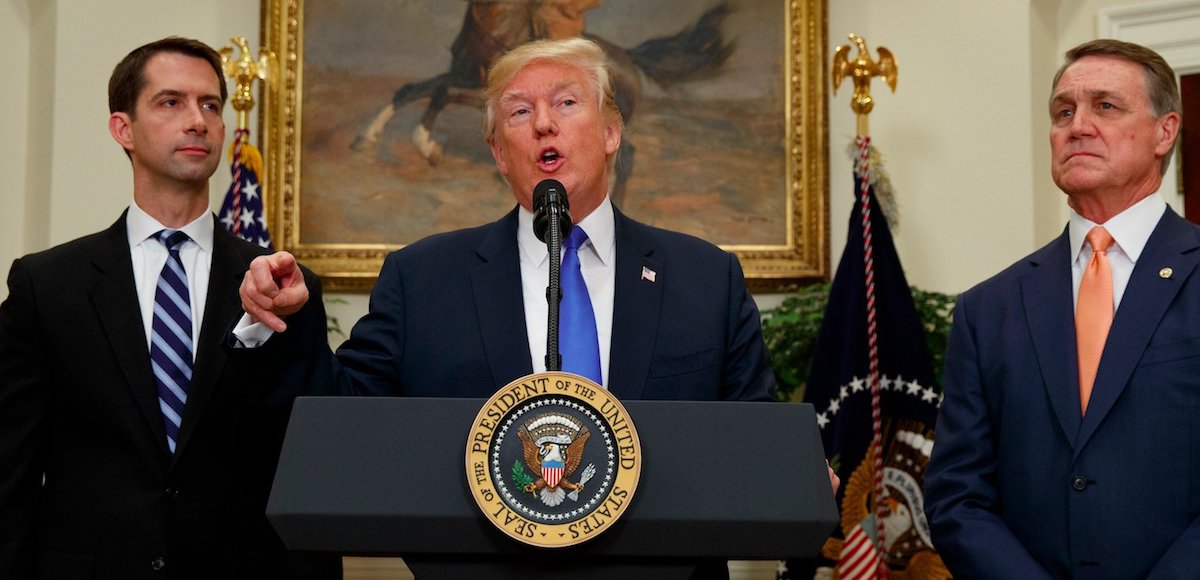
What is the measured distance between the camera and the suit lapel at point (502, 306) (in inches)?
95.1

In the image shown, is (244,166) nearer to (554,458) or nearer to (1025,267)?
(1025,267)

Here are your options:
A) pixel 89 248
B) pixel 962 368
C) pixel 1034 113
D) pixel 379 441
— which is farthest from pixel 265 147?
pixel 379 441

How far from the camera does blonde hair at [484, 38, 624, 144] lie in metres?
2.70

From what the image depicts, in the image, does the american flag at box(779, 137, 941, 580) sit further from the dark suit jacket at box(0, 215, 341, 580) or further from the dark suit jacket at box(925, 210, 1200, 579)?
the dark suit jacket at box(0, 215, 341, 580)

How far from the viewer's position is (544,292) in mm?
2537

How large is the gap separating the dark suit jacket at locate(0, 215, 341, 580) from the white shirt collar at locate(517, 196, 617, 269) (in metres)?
0.63

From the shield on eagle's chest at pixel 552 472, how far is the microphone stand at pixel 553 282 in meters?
0.18

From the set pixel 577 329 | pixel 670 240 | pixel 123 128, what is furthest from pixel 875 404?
pixel 123 128

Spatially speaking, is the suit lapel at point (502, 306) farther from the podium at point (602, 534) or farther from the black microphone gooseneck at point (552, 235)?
the podium at point (602, 534)

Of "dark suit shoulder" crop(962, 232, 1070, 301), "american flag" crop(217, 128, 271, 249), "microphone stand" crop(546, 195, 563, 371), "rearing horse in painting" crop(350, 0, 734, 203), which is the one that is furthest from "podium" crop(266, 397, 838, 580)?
A: "rearing horse in painting" crop(350, 0, 734, 203)

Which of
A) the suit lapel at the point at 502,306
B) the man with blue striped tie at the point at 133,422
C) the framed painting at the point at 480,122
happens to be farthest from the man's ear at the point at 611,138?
the framed painting at the point at 480,122

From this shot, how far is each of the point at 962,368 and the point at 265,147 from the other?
3860 millimetres

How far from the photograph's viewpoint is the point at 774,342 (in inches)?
212

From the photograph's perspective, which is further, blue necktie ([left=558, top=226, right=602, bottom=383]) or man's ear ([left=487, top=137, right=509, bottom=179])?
man's ear ([left=487, top=137, right=509, bottom=179])
